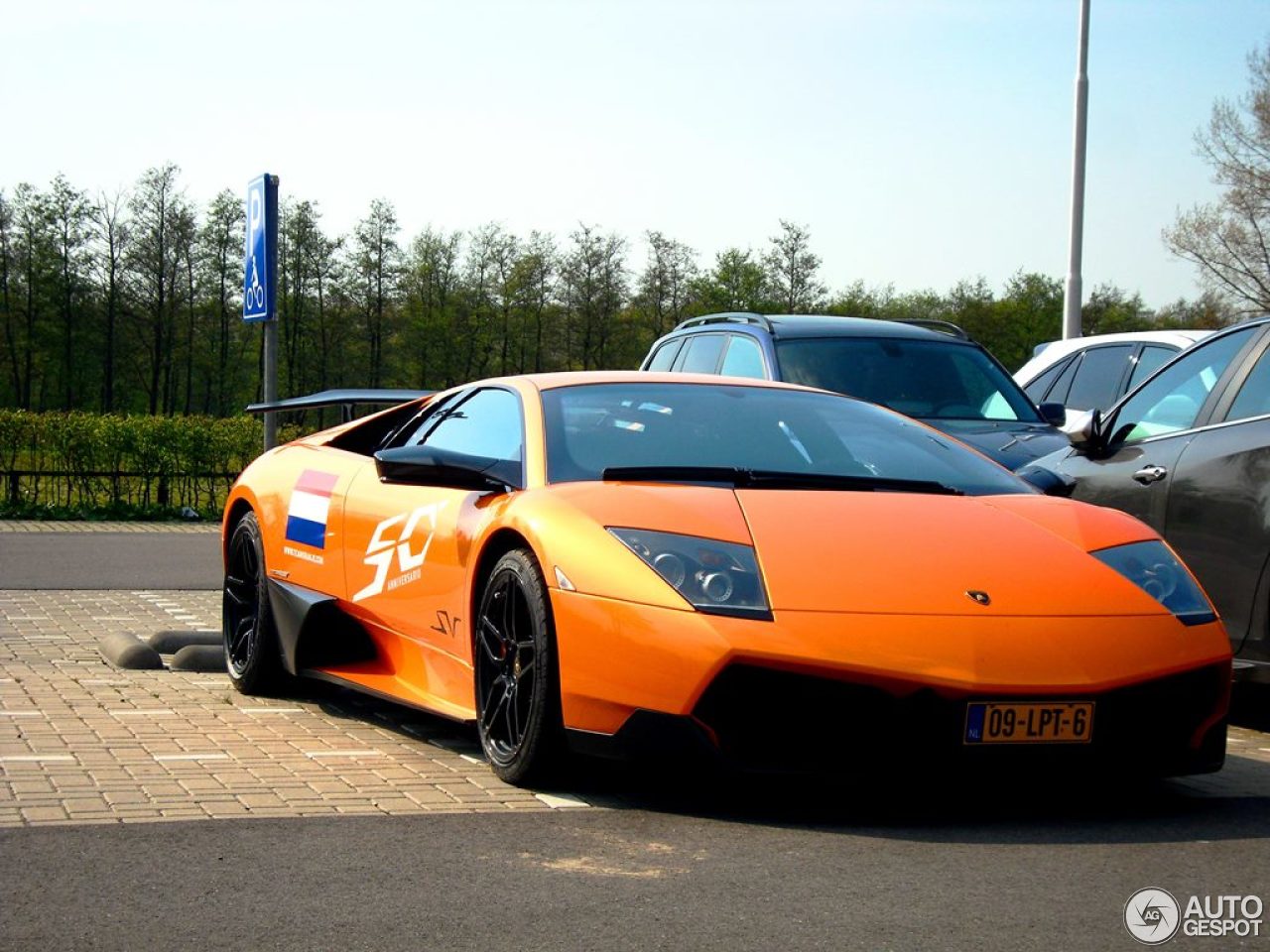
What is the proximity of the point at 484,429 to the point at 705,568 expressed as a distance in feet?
5.37

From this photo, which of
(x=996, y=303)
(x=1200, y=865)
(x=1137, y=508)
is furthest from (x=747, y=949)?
(x=996, y=303)

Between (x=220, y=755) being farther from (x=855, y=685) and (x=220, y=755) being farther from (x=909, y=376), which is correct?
(x=909, y=376)

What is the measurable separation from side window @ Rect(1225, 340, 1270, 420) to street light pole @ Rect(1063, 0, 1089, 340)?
54.2ft

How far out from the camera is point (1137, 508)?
279 inches

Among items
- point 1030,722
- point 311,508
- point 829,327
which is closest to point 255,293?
point 829,327

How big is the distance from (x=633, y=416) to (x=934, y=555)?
4.31ft

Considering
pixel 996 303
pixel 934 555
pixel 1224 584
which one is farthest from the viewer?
pixel 996 303

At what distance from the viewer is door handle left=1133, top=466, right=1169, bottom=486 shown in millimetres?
6992

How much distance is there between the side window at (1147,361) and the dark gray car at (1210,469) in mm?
3838

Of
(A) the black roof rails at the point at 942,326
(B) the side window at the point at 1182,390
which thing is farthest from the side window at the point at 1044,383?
(B) the side window at the point at 1182,390

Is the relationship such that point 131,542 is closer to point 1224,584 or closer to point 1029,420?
point 1029,420

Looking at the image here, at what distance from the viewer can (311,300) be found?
6100cm

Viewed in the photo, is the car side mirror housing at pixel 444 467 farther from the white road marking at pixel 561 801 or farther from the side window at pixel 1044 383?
the side window at pixel 1044 383

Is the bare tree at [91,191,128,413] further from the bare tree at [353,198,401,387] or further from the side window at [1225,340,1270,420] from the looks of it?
the side window at [1225,340,1270,420]
